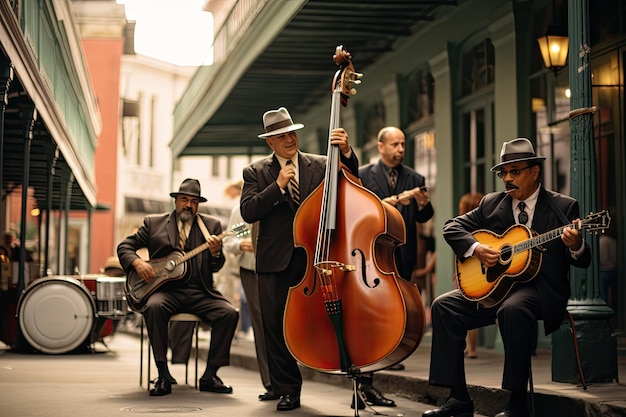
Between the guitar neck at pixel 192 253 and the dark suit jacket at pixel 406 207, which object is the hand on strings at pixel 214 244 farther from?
the dark suit jacket at pixel 406 207

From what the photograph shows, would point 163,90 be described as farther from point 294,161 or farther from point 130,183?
point 294,161

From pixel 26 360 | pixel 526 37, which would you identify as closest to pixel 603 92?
pixel 526 37

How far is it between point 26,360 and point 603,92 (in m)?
7.02

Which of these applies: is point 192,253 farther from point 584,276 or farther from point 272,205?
point 584,276

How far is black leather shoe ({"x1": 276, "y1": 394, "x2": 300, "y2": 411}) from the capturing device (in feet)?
26.3

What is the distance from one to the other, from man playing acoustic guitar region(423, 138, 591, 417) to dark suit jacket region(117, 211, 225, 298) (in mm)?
3078

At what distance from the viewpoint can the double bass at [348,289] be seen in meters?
6.92

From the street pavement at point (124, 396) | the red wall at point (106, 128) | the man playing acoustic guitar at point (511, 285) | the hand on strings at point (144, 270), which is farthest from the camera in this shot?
the red wall at point (106, 128)

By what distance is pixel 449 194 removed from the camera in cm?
1406

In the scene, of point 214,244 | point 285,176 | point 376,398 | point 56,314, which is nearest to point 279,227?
point 285,176

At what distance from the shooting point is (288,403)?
8.03m

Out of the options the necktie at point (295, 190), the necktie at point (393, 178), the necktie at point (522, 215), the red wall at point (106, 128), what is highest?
the red wall at point (106, 128)

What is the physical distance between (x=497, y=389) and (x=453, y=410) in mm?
843

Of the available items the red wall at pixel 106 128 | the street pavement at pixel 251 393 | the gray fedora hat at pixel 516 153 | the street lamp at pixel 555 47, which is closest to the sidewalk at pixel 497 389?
the street pavement at pixel 251 393
